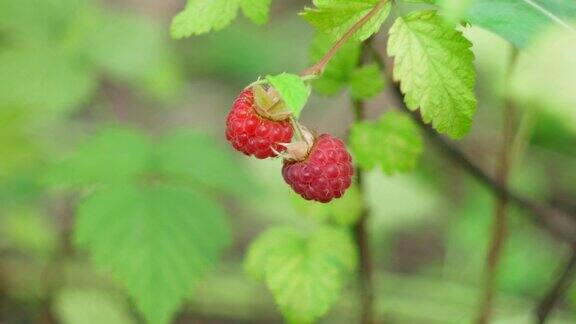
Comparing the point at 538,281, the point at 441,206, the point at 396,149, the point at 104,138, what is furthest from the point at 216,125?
the point at 396,149

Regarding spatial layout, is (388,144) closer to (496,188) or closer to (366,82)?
(366,82)

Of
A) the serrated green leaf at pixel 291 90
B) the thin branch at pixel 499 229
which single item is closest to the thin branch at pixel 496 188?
the thin branch at pixel 499 229

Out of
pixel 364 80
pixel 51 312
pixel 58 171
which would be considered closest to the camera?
pixel 364 80

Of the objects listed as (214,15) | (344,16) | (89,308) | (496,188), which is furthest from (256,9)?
(89,308)

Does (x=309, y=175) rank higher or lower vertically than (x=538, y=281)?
higher

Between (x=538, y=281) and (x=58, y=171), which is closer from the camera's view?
(x=58, y=171)

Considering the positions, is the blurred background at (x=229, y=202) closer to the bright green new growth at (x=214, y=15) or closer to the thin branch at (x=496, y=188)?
the thin branch at (x=496, y=188)

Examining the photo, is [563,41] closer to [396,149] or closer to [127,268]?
[396,149]

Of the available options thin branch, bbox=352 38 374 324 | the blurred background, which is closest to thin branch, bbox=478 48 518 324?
the blurred background
